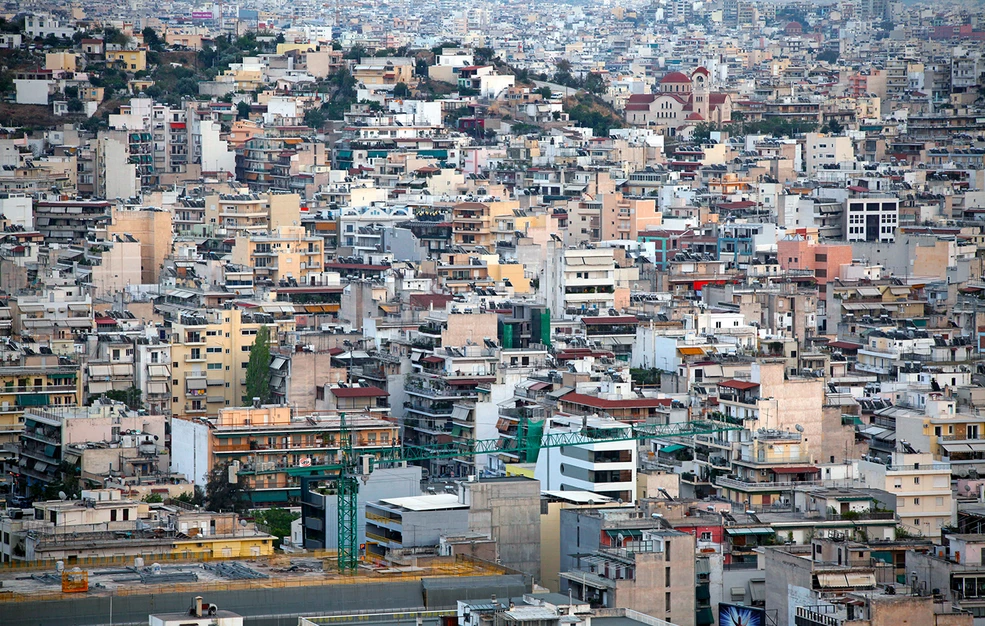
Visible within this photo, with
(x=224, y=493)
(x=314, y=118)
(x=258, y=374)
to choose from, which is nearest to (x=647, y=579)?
(x=224, y=493)

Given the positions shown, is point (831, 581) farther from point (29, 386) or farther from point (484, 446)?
point (29, 386)

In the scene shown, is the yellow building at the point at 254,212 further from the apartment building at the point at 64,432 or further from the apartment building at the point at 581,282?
the apartment building at the point at 64,432

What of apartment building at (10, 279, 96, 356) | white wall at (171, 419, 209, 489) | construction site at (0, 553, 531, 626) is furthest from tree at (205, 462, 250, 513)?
apartment building at (10, 279, 96, 356)

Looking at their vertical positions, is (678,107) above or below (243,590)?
above

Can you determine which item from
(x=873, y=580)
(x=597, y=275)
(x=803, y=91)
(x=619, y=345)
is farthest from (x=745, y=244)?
(x=803, y=91)

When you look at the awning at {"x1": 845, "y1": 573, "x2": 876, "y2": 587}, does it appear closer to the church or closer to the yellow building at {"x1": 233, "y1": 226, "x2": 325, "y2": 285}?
the yellow building at {"x1": 233, "y1": 226, "x2": 325, "y2": 285}

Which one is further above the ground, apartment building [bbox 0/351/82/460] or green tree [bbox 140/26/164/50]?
green tree [bbox 140/26/164/50]

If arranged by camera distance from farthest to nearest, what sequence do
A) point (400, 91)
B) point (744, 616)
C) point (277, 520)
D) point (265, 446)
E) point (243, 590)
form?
point (400, 91) → point (265, 446) → point (277, 520) → point (744, 616) → point (243, 590)
